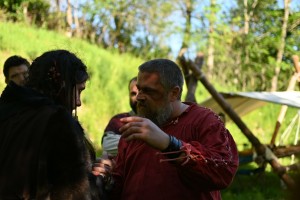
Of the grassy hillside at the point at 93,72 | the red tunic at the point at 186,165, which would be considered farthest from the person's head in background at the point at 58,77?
the grassy hillside at the point at 93,72

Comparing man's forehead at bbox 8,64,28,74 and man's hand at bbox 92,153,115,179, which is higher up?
man's forehead at bbox 8,64,28,74

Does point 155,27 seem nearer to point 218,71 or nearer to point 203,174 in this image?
point 218,71

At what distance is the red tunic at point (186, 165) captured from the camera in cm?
255

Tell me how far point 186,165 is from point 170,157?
8cm

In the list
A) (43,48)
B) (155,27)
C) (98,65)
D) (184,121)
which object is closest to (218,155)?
(184,121)

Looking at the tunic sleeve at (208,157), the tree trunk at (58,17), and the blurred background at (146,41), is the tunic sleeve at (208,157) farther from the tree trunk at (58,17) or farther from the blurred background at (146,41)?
the tree trunk at (58,17)

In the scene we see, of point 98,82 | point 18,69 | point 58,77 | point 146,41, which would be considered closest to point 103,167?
point 58,77

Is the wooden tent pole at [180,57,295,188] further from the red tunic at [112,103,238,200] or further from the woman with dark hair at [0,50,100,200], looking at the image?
the woman with dark hair at [0,50,100,200]

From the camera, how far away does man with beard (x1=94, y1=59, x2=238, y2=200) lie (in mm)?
2594

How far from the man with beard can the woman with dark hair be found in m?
0.43

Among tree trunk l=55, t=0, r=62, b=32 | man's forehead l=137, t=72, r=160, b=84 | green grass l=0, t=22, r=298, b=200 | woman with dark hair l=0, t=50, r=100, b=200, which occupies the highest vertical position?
tree trunk l=55, t=0, r=62, b=32

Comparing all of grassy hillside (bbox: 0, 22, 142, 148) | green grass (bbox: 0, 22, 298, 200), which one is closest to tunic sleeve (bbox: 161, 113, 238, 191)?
green grass (bbox: 0, 22, 298, 200)

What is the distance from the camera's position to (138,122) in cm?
240

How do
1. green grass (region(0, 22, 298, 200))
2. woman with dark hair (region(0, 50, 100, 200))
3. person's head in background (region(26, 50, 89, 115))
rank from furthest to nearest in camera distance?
1. green grass (region(0, 22, 298, 200))
2. person's head in background (region(26, 50, 89, 115))
3. woman with dark hair (region(0, 50, 100, 200))
